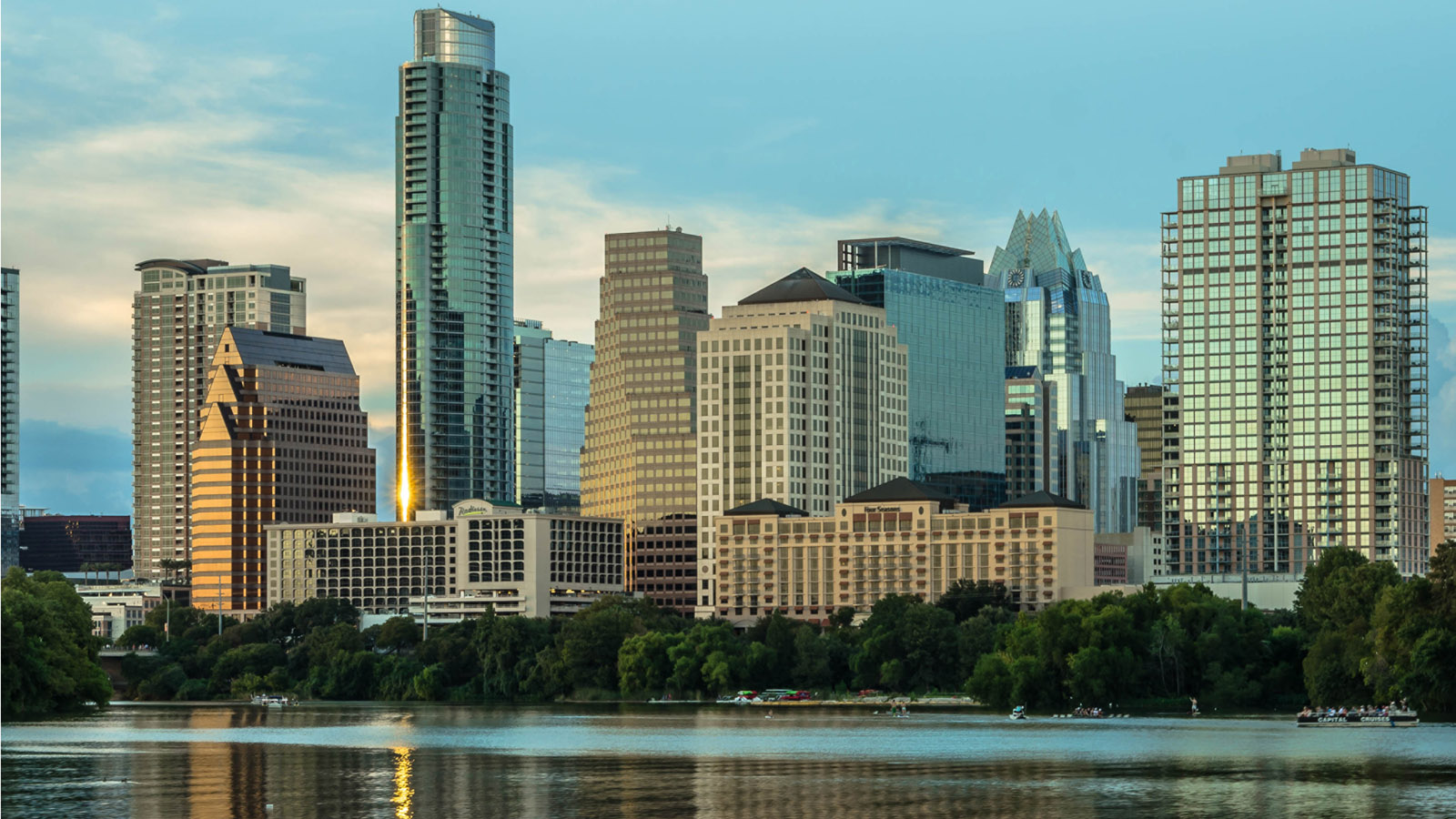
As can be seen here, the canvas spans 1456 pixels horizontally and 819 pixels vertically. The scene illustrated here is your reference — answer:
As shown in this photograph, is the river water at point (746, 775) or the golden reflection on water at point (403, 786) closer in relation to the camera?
the golden reflection on water at point (403, 786)

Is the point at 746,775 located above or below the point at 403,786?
below

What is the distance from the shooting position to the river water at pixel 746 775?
12162 centimetres

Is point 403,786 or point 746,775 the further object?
point 746,775

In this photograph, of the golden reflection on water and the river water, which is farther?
the river water

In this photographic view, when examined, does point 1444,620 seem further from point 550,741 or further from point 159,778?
point 159,778

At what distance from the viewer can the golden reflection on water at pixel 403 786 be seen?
121 metres

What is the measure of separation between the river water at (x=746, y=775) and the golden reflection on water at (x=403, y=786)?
0.26 meters

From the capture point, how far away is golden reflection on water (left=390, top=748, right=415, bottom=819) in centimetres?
12131

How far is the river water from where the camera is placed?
122 metres

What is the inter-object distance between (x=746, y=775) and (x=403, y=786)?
22.5 m

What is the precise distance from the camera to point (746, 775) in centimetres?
14662

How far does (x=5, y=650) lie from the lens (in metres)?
192

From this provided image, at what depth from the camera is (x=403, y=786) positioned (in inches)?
5458

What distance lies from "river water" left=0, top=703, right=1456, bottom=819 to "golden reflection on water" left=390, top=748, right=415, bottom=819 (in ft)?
0.84
